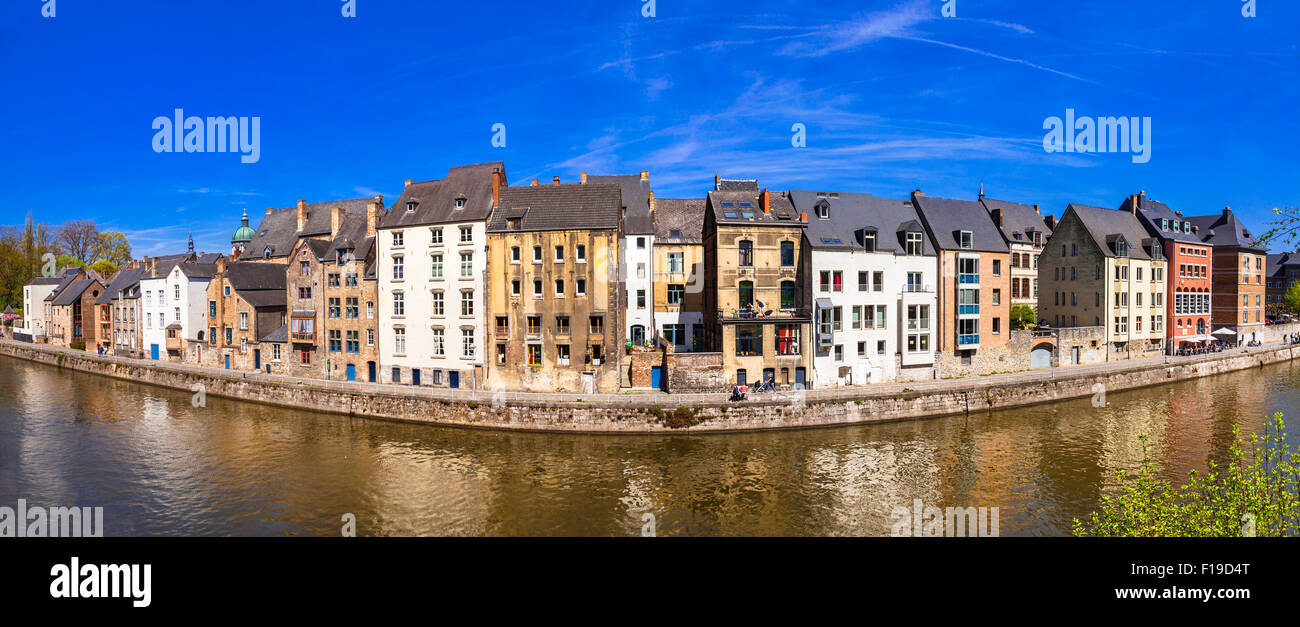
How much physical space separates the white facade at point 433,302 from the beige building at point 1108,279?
55941 mm

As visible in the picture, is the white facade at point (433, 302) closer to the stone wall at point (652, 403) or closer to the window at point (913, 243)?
the stone wall at point (652, 403)

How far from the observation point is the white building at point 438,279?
4600 cm

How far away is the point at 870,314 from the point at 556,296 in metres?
22.8

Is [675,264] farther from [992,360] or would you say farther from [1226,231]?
[1226,231]

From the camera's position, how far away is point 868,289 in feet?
154

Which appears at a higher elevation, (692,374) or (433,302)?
(433,302)

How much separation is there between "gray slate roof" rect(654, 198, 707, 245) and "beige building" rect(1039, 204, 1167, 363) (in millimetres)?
37382

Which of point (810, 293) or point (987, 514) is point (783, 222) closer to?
point (810, 293)

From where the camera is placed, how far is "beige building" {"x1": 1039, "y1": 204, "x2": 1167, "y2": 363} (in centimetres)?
→ 6038

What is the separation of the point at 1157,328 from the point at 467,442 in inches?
2708

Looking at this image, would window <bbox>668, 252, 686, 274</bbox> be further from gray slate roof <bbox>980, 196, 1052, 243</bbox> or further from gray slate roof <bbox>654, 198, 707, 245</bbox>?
gray slate roof <bbox>980, 196, 1052, 243</bbox>

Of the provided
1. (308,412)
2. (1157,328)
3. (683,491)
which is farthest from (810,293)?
(1157,328)

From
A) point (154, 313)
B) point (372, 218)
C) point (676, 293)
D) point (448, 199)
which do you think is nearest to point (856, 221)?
point (676, 293)

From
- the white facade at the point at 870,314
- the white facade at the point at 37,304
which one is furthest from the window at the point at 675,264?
the white facade at the point at 37,304
